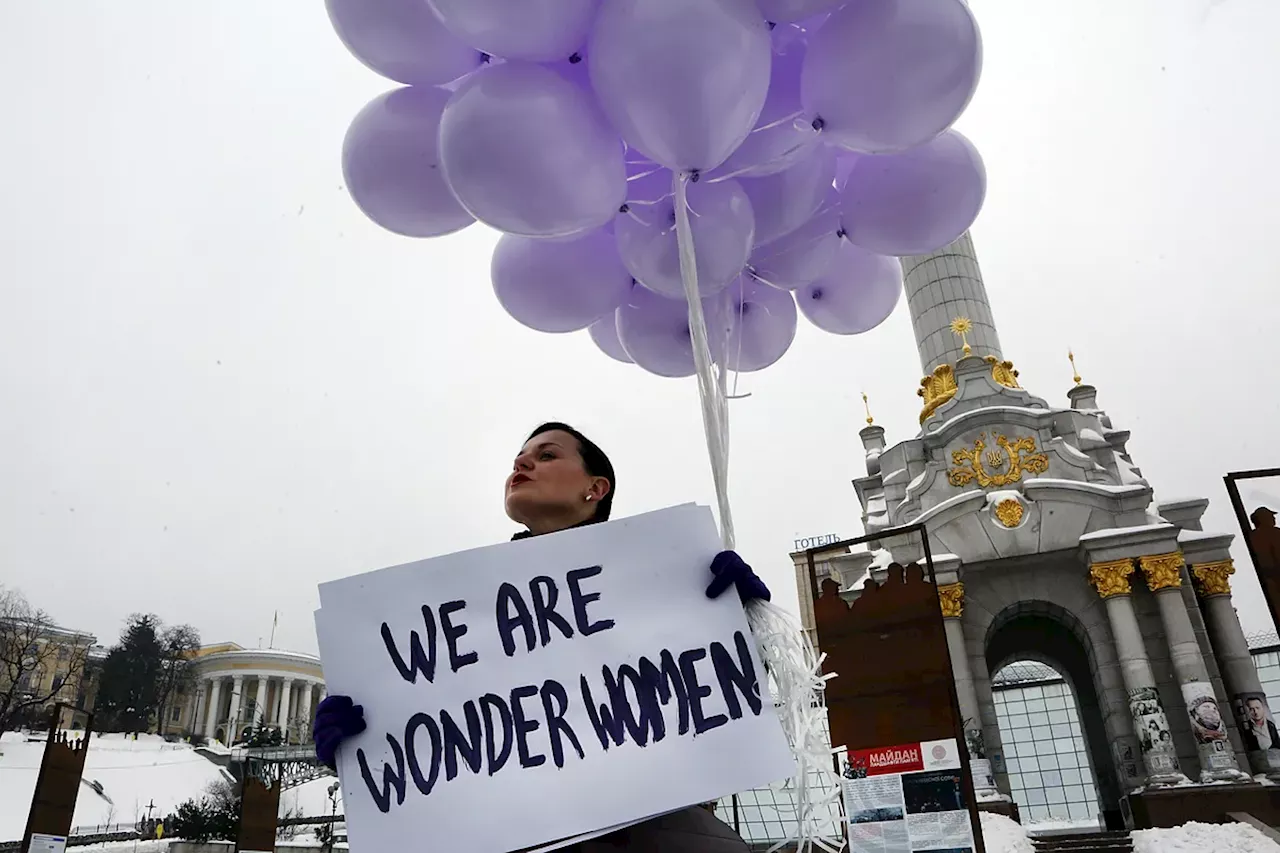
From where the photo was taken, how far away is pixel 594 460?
108 inches

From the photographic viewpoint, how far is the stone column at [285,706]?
233ft

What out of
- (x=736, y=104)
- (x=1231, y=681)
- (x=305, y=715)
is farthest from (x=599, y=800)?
(x=305, y=715)

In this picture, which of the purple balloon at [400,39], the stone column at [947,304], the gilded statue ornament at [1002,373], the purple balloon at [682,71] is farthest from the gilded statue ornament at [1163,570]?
the purple balloon at [400,39]

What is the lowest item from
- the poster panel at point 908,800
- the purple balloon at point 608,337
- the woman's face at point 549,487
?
the poster panel at point 908,800

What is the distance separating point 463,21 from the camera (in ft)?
9.57

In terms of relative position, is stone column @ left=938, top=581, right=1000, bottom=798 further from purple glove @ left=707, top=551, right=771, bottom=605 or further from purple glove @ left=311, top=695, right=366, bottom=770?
purple glove @ left=311, top=695, right=366, bottom=770

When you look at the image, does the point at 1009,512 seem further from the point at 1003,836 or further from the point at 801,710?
the point at 801,710

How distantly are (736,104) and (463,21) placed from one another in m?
1.00

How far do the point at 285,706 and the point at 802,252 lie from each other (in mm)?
80491

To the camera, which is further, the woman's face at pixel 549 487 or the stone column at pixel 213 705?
the stone column at pixel 213 705

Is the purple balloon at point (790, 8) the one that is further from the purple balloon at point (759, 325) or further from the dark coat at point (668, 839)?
the dark coat at point (668, 839)

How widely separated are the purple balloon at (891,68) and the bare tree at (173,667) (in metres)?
67.7

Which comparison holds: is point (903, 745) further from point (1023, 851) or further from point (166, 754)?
point (166, 754)

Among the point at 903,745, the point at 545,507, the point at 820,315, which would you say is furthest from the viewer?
the point at 903,745
